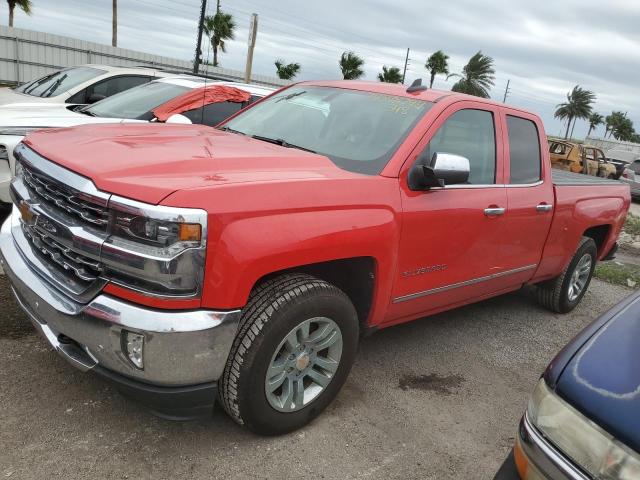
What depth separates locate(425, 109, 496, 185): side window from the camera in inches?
137

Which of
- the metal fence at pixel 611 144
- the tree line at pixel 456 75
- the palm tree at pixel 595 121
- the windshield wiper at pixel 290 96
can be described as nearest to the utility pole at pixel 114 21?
the tree line at pixel 456 75

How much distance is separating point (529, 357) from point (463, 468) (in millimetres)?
1851

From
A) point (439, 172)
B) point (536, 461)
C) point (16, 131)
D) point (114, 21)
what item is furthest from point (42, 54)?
point (536, 461)

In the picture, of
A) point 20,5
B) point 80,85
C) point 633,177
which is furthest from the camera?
point 20,5

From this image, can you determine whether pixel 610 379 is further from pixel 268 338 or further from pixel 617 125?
pixel 617 125

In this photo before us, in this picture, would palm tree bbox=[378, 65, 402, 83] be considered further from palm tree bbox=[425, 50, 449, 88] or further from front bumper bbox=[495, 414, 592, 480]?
front bumper bbox=[495, 414, 592, 480]

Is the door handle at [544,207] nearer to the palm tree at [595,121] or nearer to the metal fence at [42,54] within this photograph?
the metal fence at [42,54]

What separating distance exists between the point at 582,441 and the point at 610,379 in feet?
0.77

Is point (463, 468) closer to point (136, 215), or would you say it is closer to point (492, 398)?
point (492, 398)

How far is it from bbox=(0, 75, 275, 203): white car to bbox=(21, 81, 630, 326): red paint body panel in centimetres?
215

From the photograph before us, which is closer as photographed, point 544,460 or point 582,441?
point 582,441

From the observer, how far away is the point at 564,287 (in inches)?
210

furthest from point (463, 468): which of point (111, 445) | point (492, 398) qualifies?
point (111, 445)

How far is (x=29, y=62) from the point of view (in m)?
19.5
